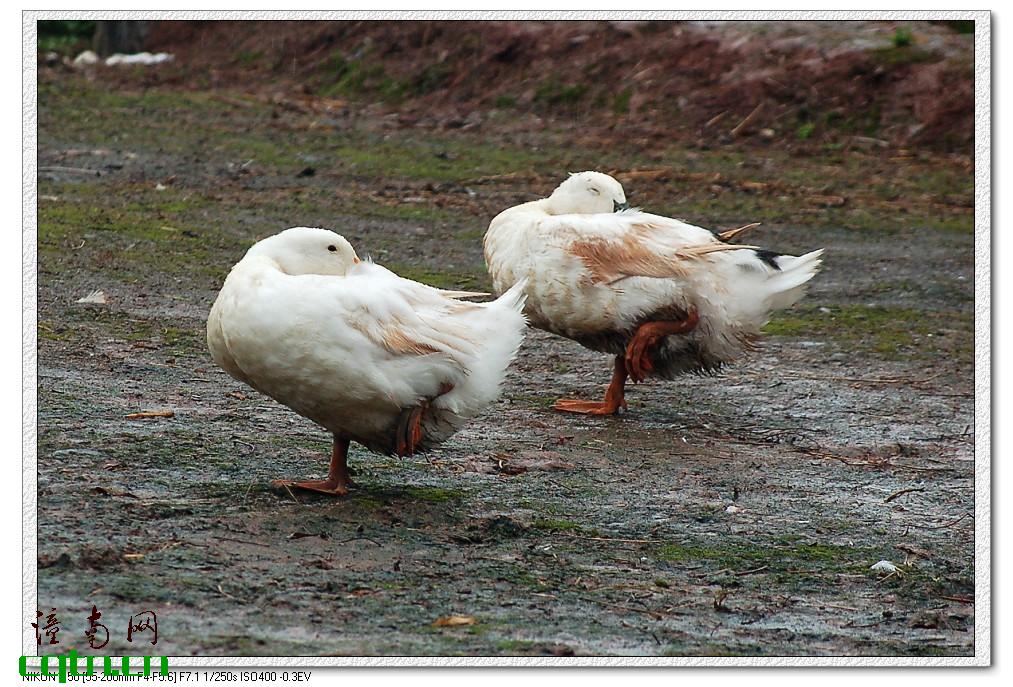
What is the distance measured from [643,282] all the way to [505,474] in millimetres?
1285

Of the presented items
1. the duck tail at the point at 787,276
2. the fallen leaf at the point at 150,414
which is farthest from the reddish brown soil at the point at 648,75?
the fallen leaf at the point at 150,414

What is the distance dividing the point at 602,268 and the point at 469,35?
839cm

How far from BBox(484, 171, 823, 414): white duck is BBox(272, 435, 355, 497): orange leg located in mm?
1676

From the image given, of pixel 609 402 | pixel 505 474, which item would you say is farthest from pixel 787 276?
pixel 505 474

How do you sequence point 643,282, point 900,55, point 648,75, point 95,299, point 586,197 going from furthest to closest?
1. point 648,75
2. point 900,55
3. point 95,299
4. point 586,197
5. point 643,282

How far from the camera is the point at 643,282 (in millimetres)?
6324

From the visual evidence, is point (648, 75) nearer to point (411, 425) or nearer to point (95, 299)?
point (95, 299)

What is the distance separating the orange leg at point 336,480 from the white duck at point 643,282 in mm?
1676

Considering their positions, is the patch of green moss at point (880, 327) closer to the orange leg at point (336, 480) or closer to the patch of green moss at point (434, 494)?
the patch of green moss at point (434, 494)

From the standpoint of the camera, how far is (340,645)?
3.74 m

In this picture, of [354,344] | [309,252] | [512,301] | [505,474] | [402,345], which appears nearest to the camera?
[354,344]

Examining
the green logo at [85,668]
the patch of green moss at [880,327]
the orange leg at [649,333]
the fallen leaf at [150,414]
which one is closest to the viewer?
the green logo at [85,668]

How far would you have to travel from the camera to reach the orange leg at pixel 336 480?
4926 mm
